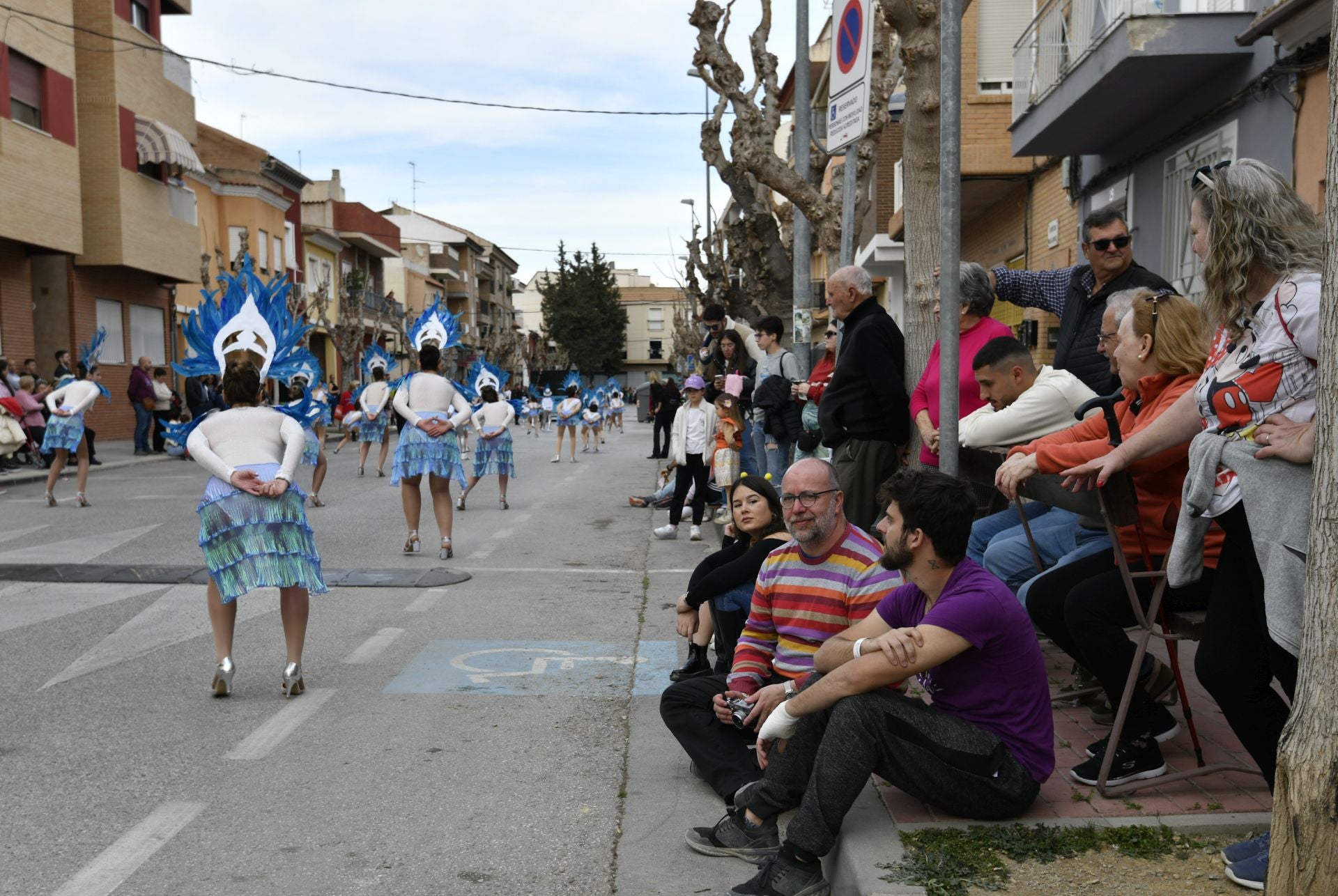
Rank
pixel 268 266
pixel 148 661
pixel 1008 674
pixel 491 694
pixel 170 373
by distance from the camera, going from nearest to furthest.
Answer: pixel 1008 674
pixel 491 694
pixel 148 661
pixel 170 373
pixel 268 266

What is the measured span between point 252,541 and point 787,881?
3713 mm

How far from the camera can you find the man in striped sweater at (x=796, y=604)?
177 inches

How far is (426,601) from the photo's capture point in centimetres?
905

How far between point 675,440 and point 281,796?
8.66 m

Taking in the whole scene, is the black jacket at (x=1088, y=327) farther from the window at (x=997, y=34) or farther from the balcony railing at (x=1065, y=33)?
the window at (x=997, y=34)

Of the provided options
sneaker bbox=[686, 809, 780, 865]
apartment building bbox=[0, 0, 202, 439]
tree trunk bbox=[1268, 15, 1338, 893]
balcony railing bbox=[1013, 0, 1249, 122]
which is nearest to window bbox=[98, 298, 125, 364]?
apartment building bbox=[0, 0, 202, 439]

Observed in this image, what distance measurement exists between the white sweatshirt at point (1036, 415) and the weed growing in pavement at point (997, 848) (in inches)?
77.8

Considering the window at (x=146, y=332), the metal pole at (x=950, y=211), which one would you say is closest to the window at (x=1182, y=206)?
the metal pole at (x=950, y=211)

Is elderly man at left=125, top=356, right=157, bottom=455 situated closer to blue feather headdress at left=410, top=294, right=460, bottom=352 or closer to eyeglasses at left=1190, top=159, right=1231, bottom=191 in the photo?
blue feather headdress at left=410, top=294, right=460, bottom=352

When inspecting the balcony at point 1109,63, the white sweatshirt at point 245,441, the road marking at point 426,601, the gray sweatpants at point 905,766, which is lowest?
the road marking at point 426,601

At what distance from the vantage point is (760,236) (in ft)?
63.9

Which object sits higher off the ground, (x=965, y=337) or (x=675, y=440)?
(x=965, y=337)

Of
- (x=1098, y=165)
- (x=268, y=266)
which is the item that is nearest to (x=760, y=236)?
(x=1098, y=165)

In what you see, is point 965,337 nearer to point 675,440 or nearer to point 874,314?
point 874,314
